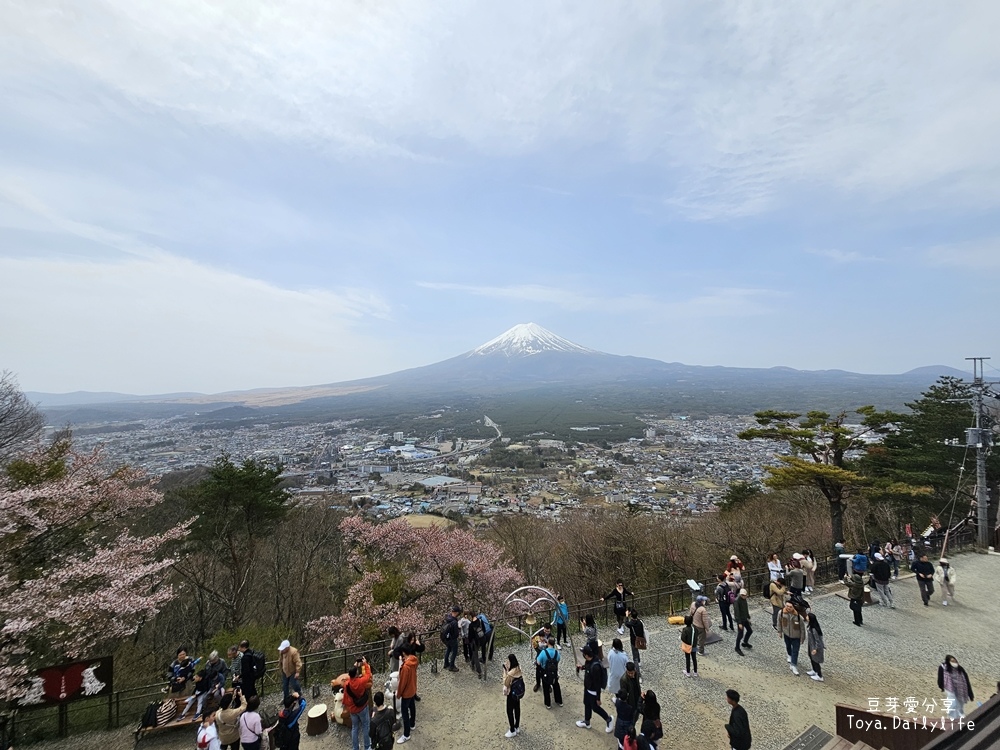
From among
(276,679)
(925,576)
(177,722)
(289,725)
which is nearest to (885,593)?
(925,576)

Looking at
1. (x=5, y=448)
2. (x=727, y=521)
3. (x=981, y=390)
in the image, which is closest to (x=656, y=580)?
(x=727, y=521)

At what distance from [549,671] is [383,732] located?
2330mm

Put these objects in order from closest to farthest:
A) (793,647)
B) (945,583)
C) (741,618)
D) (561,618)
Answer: (793,647) < (741,618) < (561,618) < (945,583)

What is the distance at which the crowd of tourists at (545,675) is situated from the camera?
4719mm

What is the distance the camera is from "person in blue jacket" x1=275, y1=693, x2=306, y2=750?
465 cm

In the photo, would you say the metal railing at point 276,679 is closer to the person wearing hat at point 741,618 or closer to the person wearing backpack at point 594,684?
the person wearing hat at point 741,618

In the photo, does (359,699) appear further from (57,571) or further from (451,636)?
(57,571)

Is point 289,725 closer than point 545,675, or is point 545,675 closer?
point 289,725

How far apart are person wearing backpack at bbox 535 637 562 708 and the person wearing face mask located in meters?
4.69

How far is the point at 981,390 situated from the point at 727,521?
319 inches

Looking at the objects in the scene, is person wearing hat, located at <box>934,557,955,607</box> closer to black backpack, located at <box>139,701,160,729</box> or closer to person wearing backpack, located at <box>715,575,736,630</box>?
person wearing backpack, located at <box>715,575,736,630</box>

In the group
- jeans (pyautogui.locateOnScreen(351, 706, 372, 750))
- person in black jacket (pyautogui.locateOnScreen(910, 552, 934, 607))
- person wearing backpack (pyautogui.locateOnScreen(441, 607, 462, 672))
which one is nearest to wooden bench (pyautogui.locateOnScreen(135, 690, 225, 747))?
jeans (pyautogui.locateOnScreen(351, 706, 372, 750))

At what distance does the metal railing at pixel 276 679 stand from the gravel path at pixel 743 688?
1.15ft

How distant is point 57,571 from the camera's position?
6.30 meters
